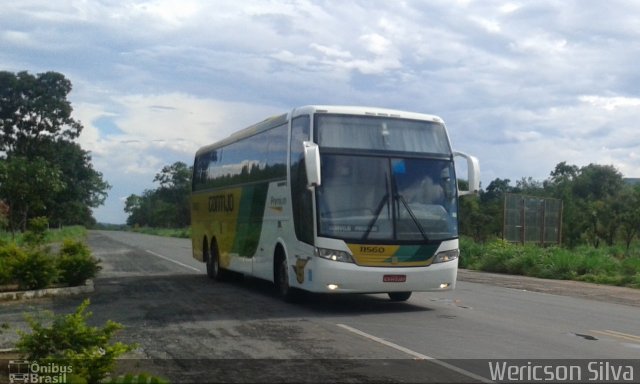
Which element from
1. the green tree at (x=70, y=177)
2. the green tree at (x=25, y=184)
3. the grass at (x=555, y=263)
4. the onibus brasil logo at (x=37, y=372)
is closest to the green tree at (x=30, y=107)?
the green tree at (x=70, y=177)

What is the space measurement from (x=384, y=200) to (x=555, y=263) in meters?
14.6

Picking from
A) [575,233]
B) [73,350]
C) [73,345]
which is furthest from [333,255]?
[575,233]

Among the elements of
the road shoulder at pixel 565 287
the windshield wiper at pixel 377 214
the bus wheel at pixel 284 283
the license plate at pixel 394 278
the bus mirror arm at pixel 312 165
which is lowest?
the road shoulder at pixel 565 287

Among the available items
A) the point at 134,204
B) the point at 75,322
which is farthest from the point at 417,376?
the point at 134,204

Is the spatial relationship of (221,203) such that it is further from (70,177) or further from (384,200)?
(70,177)

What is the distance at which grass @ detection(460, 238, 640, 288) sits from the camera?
2406 cm

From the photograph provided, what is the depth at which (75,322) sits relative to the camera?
25.8 ft

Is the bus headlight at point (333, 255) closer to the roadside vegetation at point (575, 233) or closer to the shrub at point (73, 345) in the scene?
the shrub at point (73, 345)

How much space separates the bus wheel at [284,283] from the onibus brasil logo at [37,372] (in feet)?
23.6

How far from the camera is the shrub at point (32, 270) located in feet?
55.0

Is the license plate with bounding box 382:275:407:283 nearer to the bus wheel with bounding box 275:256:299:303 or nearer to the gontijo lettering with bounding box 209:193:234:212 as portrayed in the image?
the bus wheel with bounding box 275:256:299:303

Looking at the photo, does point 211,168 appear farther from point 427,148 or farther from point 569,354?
point 569,354

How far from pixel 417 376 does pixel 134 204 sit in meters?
159

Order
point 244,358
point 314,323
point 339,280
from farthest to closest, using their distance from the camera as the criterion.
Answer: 1. point 339,280
2. point 314,323
3. point 244,358
